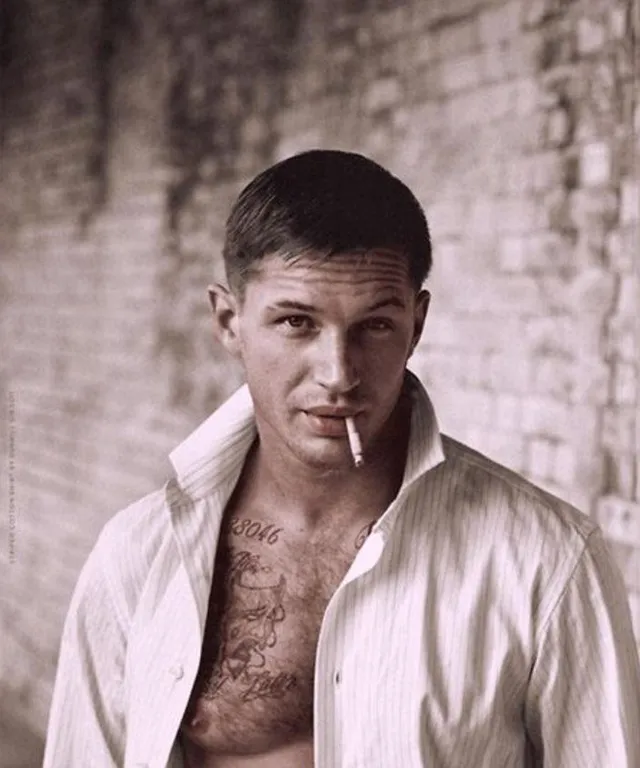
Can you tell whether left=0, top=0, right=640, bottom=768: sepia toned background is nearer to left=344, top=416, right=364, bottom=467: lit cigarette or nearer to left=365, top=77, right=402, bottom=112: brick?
left=365, top=77, right=402, bottom=112: brick

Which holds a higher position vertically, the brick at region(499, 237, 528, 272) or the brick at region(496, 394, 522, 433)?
the brick at region(499, 237, 528, 272)

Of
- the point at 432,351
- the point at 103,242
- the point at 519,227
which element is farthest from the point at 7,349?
the point at 519,227

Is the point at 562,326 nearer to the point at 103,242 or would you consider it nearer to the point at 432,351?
the point at 432,351

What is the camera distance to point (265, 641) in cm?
160

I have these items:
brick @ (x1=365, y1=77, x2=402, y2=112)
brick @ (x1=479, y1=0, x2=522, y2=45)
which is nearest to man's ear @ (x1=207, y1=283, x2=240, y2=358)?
brick @ (x1=479, y1=0, x2=522, y2=45)

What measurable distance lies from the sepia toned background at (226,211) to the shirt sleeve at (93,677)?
119cm

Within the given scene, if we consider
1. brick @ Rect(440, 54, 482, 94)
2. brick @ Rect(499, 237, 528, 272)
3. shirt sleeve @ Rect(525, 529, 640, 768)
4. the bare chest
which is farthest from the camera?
brick @ Rect(440, 54, 482, 94)

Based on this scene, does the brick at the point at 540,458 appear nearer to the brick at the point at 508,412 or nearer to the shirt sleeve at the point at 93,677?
the brick at the point at 508,412

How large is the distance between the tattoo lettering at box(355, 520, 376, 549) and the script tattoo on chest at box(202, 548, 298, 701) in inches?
4.5

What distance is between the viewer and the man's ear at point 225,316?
1.56 m

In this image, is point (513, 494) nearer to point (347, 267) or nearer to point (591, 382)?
point (347, 267)

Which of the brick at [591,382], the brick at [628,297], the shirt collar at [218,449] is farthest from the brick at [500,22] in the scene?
the shirt collar at [218,449]

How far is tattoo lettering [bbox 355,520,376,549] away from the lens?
5.14 feet

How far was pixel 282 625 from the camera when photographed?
1600mm
